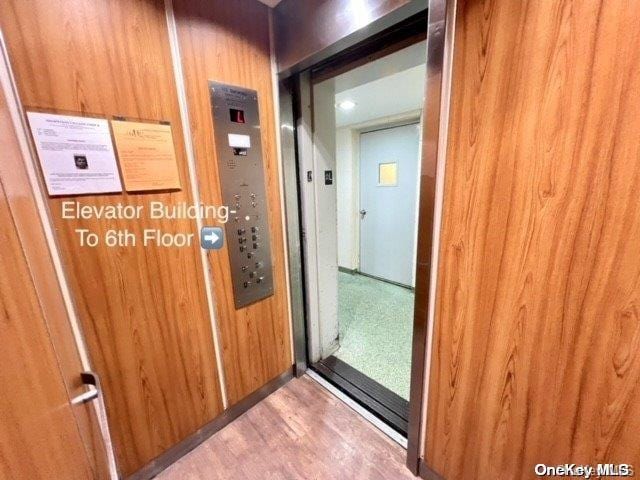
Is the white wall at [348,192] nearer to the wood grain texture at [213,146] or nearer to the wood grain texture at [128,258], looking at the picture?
the wood grain texture at [213,146]

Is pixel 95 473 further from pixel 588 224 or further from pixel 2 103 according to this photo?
pixel 588 224

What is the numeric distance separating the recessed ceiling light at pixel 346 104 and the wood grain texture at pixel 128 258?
65.5 inches

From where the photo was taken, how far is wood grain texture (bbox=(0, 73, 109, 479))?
24.1 inches

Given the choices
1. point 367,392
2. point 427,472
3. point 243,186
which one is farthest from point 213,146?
point 427,472

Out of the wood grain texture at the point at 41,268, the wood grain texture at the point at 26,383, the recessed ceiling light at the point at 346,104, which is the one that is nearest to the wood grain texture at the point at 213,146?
the wood grain texture at the point at 41,268

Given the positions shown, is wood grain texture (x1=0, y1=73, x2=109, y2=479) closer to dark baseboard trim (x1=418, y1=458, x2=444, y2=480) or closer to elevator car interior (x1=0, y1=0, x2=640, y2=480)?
elevator car interior (x1=0, y1=0, x2=640, y2=480)

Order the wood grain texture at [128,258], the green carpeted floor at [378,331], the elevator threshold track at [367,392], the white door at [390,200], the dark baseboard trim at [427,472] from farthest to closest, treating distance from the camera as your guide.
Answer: the white door at [390,200] → the green carpeted floor at [378,331] → the elevator threshold track at [367,392] → the dark baseboard trim at [427,472] → the wood grain texture at [128,258]

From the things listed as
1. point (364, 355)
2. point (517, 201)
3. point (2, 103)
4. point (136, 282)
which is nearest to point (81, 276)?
point (136, 282)

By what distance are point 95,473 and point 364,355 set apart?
5.70ft

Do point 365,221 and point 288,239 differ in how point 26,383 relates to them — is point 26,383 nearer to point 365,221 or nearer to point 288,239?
point 288,239

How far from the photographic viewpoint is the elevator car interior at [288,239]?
0.65 meters

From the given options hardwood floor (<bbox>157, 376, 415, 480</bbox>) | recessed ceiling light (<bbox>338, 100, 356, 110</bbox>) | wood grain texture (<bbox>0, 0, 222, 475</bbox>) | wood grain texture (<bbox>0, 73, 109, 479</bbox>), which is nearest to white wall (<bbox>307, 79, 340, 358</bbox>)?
hardwood floor (<bbox>157, 376, 415, 480</bbox>)

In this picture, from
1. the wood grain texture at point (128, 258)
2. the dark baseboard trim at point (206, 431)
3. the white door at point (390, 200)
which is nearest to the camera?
the wood grain texture at point (128, 258)

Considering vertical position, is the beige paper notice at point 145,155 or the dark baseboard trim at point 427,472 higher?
the beige paper notice at point 145,155
